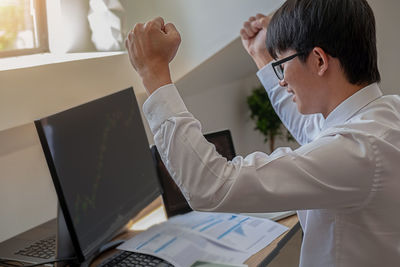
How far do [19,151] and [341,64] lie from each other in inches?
41.6

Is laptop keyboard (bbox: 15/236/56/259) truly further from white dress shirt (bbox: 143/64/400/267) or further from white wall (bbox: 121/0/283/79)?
white wall (bbox: 121/0/283/79)

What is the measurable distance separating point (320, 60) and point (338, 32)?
71 millimetres

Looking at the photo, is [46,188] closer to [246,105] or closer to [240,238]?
[240,238]

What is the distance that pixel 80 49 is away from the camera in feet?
6.82

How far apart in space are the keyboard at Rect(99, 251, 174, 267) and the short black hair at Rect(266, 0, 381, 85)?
69 cm

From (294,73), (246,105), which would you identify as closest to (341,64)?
(294,73)

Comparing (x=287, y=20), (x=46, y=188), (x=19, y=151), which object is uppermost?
(x=287, y=20)

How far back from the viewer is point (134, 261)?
58.4 inches

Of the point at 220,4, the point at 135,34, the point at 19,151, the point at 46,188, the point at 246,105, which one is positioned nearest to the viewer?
the point at 135,34

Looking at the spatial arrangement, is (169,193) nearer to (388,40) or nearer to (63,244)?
(63,244)

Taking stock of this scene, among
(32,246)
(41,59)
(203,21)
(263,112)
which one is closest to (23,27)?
(41,59)

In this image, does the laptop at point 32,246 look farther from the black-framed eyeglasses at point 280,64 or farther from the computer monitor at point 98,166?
the black-framed eyeglasses at point 280,64

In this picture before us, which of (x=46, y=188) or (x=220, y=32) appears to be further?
(x=220, y=32)

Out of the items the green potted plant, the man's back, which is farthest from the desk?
the green potted plant
